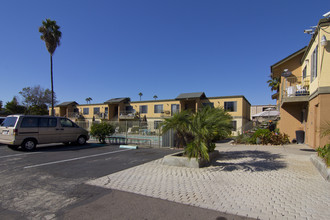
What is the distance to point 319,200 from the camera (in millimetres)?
4008

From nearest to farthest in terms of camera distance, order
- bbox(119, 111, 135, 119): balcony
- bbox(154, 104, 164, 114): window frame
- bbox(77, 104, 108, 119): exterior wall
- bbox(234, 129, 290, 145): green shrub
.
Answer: bbox(234, 129, 290, 145): green shrub → bbox(154, 104, 164, 114): window frame → bbox(119, 111, 135, 119): balcony → bbox(77, 104, 108, 119): exterior wall

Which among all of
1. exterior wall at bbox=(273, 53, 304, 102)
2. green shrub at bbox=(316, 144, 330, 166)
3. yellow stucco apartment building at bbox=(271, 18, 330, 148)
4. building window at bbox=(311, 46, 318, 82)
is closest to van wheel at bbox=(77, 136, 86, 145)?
green shrub at bbox=(316, 144, 330, 166)

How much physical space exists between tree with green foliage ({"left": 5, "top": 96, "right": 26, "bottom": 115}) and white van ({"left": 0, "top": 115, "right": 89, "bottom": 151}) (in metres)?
37.6

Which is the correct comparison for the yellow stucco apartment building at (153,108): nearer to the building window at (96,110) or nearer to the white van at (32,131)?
the building window at (96,110)

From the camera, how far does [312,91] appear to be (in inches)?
471

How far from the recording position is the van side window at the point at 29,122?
34.4ft

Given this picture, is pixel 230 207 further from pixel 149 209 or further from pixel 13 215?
pixel 13 215

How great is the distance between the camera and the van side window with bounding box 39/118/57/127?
1129cm

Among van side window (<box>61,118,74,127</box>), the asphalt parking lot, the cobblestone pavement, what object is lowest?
the asphalt parking lot

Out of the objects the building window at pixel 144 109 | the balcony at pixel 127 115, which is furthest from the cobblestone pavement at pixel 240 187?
the balcony at pixel 127 115

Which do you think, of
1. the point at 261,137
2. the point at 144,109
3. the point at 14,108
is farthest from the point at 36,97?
the point at 261,137

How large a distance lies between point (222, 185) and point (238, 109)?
27854mm

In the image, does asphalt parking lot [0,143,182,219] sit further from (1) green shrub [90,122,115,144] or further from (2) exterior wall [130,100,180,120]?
(2) exterior wall [130,100,180,120]

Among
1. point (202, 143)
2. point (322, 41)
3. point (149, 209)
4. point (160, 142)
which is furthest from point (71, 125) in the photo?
point (322, 41)
